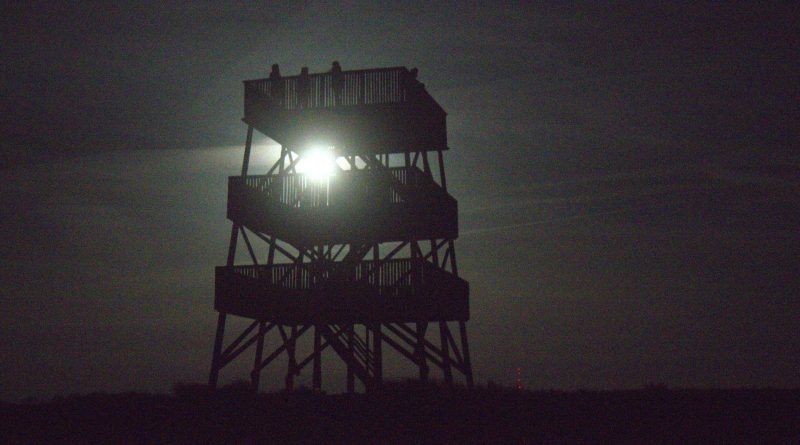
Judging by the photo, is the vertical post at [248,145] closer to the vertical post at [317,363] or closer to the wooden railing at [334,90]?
the wooden railing at [334,90]

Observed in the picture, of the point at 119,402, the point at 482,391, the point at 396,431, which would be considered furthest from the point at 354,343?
the point at 396,431

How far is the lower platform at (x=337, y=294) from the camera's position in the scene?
26.9 metres

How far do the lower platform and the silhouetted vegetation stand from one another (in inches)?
163

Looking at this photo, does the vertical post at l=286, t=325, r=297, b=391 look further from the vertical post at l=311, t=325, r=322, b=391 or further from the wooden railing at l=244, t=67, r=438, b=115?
the wooden railing at l=244, t=67, r=438, b=115

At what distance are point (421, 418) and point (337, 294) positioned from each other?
9.51 meters

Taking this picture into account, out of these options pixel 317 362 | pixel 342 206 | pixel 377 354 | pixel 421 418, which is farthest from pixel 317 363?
pixel 421 418

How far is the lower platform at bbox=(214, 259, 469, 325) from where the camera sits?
1059 inches

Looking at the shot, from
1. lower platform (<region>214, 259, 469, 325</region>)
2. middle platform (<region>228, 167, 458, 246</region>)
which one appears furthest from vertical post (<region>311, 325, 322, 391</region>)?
middle platform (<region>228, 167, 458, 246</region>)

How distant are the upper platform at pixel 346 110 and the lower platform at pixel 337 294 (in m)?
4.02

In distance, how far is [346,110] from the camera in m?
28.3

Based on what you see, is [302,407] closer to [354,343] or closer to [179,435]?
[179,435]

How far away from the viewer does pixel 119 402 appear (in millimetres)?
21828

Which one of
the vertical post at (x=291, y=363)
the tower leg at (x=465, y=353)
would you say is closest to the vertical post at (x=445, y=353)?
the tower leg at (x=465, y=353)

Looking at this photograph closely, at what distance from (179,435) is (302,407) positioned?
12.3ft
